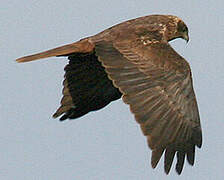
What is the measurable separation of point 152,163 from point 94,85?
246 cm

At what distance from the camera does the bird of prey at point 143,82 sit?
10.7 m

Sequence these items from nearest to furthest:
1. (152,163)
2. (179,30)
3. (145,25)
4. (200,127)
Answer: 1. (152,163)
2. (200,127)
3. (145,25)
4. (179,30)

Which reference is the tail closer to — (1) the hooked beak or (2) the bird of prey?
(2) the bird of prey

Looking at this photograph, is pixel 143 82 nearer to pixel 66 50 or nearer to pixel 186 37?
pixel 66 50

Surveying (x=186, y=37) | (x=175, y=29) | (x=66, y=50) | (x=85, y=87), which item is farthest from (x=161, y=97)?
(x=186, y=37)

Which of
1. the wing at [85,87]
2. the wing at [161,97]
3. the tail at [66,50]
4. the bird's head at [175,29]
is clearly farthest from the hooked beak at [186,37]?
the wing at [161,97]

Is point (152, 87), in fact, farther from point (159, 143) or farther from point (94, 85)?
point (94, 85)

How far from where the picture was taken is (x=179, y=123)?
1089 cm

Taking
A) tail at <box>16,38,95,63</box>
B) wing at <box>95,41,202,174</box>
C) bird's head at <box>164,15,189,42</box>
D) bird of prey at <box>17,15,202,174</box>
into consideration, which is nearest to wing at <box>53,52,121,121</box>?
bird of prey at <box>17,15,202,174</box>

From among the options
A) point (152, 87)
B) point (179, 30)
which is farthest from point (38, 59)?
point (179, 30)

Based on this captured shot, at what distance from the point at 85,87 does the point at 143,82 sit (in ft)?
5.97

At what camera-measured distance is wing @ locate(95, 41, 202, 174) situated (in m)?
10.6

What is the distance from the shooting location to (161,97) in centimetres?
1082

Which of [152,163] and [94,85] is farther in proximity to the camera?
[94,85]
